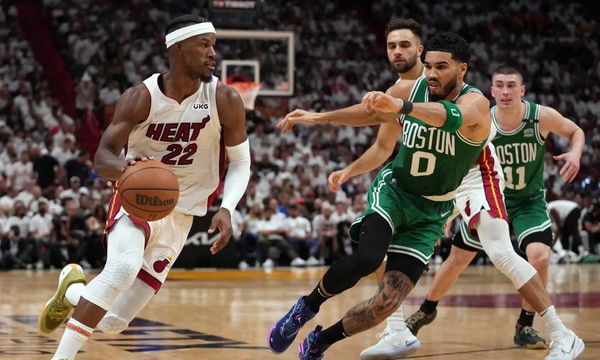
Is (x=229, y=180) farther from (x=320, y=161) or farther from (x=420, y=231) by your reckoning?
(x=320, y=161)

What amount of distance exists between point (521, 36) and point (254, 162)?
33.4 feet

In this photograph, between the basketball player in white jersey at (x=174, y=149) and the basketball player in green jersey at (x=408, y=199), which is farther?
the basketball player in green jersey at (x=408, y=199)

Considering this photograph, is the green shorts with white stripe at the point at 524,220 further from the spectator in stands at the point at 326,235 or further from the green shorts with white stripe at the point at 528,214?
the spectator in stands at the point at 326,235

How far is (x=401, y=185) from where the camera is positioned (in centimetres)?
654

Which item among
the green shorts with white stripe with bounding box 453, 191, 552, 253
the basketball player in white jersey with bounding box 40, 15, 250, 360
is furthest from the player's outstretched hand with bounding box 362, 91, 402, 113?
the green shorts with white stripe with bounding box 453, 191, 552, 253

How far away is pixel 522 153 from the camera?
809cm

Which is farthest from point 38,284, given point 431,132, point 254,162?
point 431,132

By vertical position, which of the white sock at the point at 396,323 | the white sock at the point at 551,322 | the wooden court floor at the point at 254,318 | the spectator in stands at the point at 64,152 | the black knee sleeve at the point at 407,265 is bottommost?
the spectator in stands at the point at 64,152

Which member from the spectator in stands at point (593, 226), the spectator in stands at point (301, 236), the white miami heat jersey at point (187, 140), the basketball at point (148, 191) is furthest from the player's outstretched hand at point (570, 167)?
the spectator in stands at point (593, 226)

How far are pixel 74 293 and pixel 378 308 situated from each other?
5.68ft

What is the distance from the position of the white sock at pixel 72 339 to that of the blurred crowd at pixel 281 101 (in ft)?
34.0

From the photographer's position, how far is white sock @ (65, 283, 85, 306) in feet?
20.0

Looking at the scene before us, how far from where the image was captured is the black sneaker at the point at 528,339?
7.46 m

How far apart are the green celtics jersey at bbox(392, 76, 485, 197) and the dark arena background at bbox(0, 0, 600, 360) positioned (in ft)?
1.86
